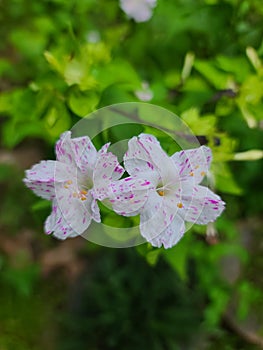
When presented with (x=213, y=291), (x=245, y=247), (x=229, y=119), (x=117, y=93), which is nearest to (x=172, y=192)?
(x=117, y=93)

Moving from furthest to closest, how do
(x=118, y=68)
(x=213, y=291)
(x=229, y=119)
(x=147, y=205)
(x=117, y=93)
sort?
(x=213, y=291)
(x=229, y=119)
(x=118, y=68)
(x=117, y=93)
(x=147, y=205)

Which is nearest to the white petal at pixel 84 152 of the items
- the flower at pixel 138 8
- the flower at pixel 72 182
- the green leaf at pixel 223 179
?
the flower at pixel 72 182

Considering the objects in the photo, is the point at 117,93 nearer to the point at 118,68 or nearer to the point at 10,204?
the point at 118,68

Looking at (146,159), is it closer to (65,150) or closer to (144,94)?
(65,150)

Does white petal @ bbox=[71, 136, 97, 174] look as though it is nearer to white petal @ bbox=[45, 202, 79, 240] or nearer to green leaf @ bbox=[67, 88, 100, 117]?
white petal @ bbox=[45, 202, 79, 240]

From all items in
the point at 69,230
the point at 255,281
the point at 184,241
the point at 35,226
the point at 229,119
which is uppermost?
the point at 69,230

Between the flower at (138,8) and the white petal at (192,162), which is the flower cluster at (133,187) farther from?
the flower at (138,8)
